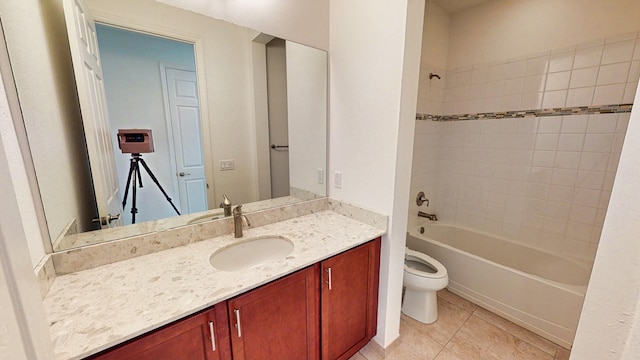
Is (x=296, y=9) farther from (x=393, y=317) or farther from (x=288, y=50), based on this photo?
(x=393, y=317)

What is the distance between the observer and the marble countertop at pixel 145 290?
2.24ft

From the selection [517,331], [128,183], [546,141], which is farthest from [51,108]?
[546,141]

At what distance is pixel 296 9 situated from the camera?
1.46 m

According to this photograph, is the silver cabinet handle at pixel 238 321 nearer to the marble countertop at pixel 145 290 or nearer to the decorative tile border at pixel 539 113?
the marble countertop at pixel 145 290

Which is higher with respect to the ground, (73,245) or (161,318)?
(73,245)

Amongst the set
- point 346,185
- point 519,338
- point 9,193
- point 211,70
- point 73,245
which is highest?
point 211,70

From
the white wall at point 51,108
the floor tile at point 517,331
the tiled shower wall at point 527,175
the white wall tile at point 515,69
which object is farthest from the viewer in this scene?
the white wall tile at point 515,69

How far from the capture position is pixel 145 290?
2.82ft

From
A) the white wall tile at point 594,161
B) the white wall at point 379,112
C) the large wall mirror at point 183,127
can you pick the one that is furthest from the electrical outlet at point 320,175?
the white wall tile at point 594,161

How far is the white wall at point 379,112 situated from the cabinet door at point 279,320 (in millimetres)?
545

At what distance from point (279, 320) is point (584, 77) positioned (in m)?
2.65

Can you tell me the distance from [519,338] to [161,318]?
7.08 ft

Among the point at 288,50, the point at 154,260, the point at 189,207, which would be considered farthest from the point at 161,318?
the point at 288,50

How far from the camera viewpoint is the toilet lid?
5.74 feet
